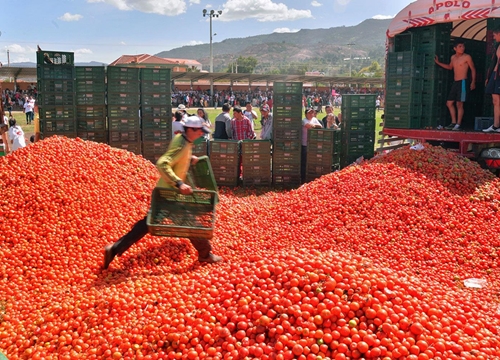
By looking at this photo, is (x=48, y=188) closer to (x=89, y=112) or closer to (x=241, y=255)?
(x=241, y=255)

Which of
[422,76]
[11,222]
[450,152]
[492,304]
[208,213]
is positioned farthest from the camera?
[422,76]

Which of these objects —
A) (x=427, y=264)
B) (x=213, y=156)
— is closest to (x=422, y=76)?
(x=213, y=156)

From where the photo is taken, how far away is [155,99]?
11469 millimetres

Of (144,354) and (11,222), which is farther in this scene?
(11,222)

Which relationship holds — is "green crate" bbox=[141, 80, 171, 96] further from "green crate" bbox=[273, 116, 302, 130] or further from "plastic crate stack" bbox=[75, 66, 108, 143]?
"green crate" bbox=[273, 116, 302, 130]

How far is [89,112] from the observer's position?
1114cm

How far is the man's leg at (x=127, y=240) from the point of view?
5562 millimetres

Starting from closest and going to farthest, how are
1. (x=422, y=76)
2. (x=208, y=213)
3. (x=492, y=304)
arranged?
(x=492, y=304), (x=208, y=213), (x=422, y=76)

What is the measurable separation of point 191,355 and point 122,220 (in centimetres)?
377

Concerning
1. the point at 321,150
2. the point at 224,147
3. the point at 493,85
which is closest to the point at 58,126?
the point at 224,147

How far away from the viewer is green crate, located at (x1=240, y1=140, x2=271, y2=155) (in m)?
11.1

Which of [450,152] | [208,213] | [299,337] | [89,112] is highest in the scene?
[89,112]

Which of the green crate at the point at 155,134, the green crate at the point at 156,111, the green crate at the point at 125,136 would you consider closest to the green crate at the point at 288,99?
the green crate at the point at 156,111

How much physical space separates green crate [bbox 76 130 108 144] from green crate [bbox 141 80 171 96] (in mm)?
1434
